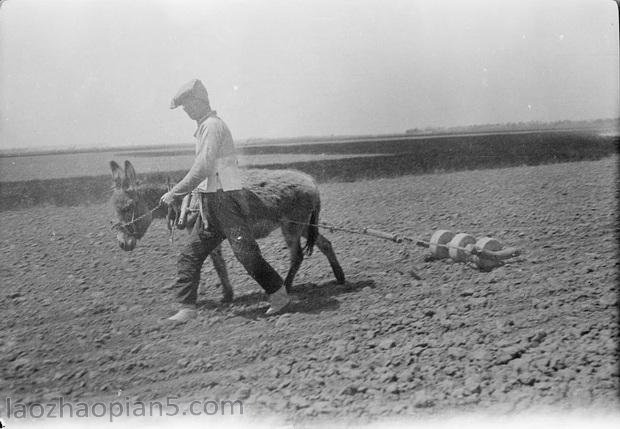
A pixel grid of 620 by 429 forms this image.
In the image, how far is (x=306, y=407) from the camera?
2.75 metres

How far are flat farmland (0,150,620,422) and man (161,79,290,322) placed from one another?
0.22m

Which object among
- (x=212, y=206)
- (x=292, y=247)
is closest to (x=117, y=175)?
(x=212, y=206)

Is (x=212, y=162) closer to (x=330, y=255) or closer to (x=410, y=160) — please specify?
(x=330, y=255)

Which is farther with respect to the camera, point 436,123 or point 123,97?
point 436,123

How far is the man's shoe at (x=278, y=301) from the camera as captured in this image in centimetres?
Answer: 334

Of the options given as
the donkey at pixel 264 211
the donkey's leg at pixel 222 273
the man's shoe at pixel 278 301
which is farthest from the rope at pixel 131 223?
the man's shoe at pixel 278 301

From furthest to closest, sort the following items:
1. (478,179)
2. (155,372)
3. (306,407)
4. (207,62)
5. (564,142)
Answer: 1. (564,142)
2. (478,179)
3. (207,62)
4. (155,372)
5. (306,407)

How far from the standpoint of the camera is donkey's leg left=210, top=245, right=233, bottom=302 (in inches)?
140

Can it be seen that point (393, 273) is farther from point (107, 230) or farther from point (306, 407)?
point (107, 230)

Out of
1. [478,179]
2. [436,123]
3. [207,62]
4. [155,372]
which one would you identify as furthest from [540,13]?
[155,372]

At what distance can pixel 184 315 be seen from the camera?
3.33m

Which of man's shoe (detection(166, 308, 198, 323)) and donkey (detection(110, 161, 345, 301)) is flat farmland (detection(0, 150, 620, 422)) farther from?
donkey (detection(110, 161, 345, 301))

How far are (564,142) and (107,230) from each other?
4947mm

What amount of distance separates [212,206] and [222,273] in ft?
1.87
